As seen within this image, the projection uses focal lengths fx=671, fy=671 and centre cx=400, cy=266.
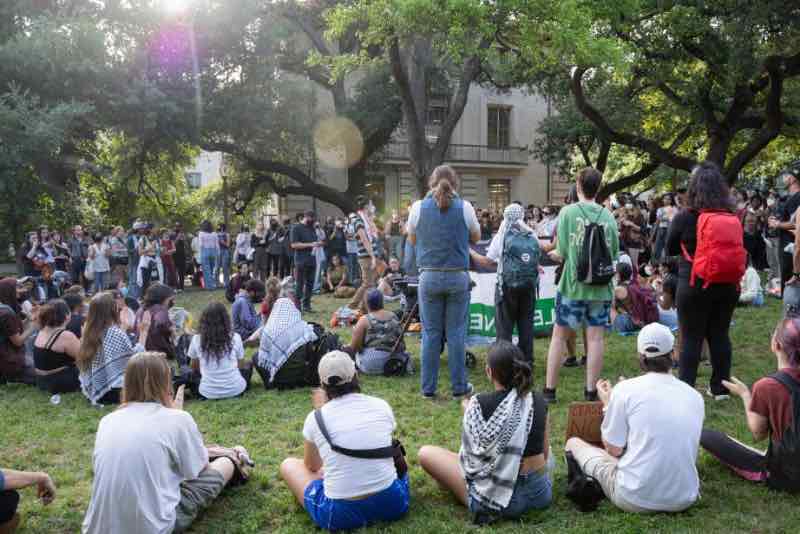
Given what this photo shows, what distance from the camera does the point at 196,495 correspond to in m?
3.75

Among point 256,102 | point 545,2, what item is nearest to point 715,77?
point 545,2

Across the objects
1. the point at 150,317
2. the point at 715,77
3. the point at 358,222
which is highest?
the point at 715,77

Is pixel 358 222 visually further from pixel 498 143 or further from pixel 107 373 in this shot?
pixel 498 143

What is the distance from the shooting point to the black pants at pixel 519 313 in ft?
20.6

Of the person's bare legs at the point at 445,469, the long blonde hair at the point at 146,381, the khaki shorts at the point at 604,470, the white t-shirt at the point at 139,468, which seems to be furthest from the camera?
the person's bare legs at the point at 445,469

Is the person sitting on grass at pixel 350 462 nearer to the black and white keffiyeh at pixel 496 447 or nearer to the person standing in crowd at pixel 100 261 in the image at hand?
the black and white keffiyeh at pixel 496 447

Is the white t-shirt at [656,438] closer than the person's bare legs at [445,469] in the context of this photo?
Yes

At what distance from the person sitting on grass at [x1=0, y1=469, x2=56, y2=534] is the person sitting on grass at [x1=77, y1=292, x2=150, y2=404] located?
2.61 m

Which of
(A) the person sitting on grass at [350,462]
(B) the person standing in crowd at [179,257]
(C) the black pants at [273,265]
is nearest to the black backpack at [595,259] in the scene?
(A) the person sitting on grass at [350,462]

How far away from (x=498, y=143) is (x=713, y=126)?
20.3m

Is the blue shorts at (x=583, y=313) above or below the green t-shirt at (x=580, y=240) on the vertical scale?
below

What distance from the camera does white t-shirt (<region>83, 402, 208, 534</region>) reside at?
322 centimetres

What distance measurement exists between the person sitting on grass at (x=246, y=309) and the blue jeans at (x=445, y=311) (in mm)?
3338

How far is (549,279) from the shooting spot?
882 cm
